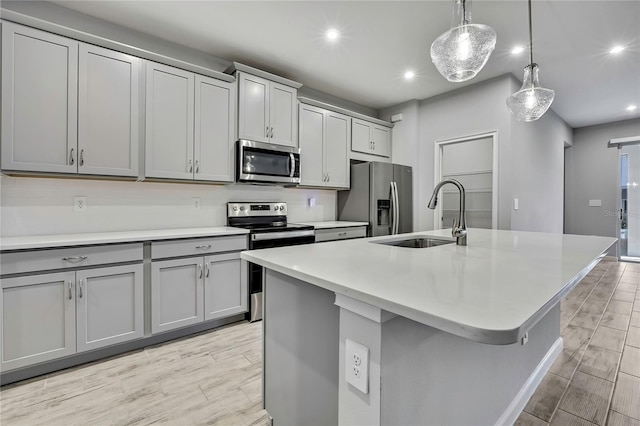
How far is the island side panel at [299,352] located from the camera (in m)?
1.14

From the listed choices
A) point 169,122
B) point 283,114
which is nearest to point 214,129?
point 169,122

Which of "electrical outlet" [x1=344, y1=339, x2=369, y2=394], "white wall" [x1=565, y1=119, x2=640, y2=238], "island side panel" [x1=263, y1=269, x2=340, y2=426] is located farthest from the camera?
"white wall" [x1=565, y1=119, x2=640, y2=238]

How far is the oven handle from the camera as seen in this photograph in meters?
2.86

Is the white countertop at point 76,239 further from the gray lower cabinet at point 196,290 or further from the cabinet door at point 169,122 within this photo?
the cabinet door at point 169,122

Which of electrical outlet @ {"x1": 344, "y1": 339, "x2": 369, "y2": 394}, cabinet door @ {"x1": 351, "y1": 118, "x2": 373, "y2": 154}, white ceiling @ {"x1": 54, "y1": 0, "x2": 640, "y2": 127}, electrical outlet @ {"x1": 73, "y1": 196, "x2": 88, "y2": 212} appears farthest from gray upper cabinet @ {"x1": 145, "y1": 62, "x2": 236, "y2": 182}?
electrical outlet @ {"x1": 344, "y1": 339, "x2": 369, "y2": 394}

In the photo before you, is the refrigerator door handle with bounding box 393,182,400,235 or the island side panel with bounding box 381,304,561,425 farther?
the refrigerator door handle with bounding box 393,182,400,235

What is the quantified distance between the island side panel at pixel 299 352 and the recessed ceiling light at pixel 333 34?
2.36 meters

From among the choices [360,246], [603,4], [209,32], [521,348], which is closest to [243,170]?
[209,32]

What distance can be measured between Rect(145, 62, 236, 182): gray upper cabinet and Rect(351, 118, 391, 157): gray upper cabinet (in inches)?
74.1

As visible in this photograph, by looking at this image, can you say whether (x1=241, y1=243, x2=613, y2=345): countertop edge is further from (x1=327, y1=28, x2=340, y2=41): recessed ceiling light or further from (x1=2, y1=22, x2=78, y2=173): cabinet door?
(x1=327, y1=28, x2=340, y2=41): recessed ceiling light

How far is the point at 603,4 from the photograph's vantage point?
2.32 m

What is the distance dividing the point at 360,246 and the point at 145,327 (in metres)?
1.84

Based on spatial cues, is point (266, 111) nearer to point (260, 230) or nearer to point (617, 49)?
point (260, 230)

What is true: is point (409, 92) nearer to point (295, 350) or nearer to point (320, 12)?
point (320, 12)
